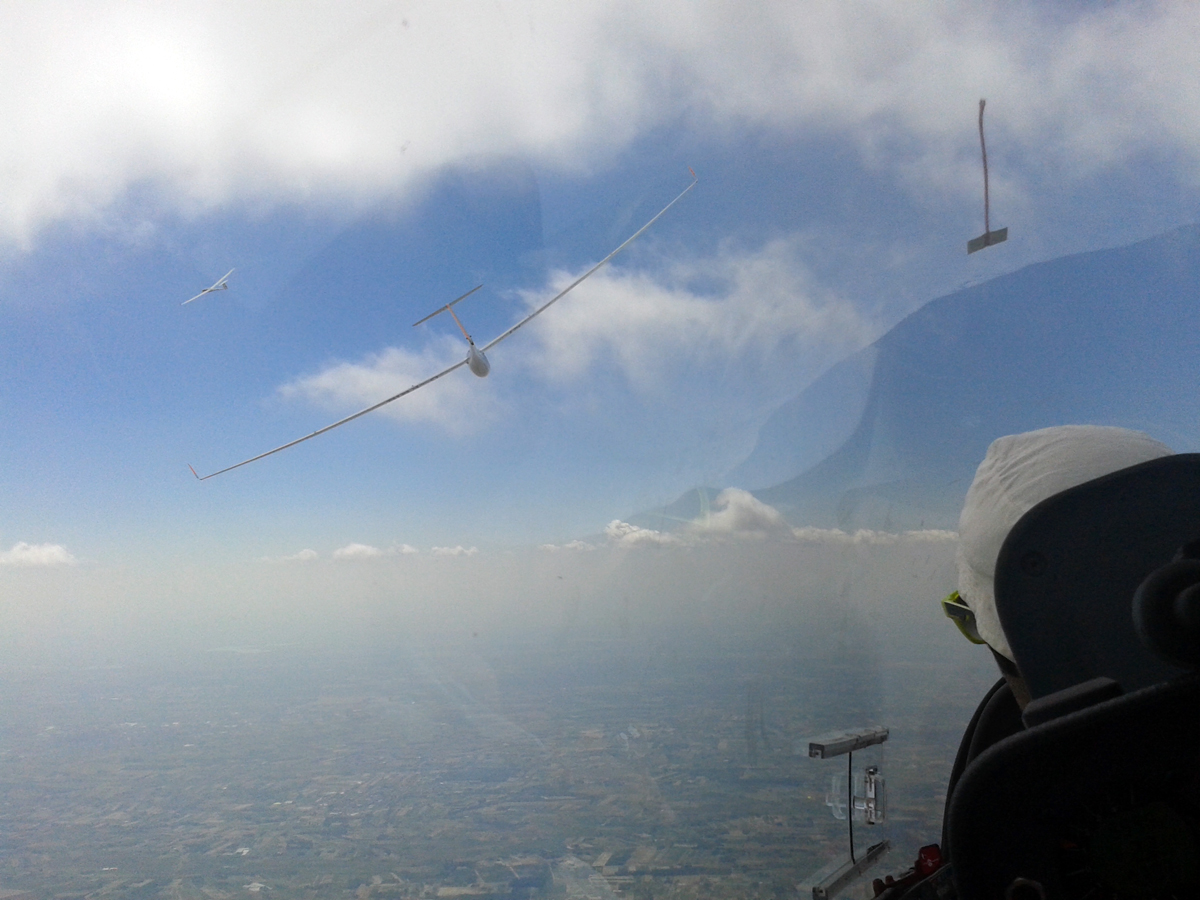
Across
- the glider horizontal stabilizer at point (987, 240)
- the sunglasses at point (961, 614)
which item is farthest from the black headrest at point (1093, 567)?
the glider horizontal stabilizer at point (987, 240)

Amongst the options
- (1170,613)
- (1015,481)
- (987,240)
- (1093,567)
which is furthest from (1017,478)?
(987,240)

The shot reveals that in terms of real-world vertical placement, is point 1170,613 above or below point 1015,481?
below

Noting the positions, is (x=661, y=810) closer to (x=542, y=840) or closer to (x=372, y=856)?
(x=542, y=840)

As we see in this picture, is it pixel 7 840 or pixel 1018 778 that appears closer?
pixel 1018 778

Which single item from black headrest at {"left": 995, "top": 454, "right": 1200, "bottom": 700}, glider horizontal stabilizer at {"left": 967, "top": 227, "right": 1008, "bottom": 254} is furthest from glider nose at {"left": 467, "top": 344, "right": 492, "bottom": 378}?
black headrest at {"left": 995, "top": 454, "right": 1200, "bottom": 700}

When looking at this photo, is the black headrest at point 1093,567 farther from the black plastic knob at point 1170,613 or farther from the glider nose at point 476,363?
the glider nose at point 476,363

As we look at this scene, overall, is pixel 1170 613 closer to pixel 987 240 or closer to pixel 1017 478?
pixel 1017 478

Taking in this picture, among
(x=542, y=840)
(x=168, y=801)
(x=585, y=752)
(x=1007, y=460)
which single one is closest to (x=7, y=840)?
(x=168, y=801)
